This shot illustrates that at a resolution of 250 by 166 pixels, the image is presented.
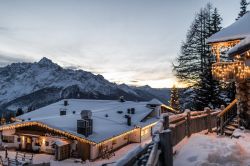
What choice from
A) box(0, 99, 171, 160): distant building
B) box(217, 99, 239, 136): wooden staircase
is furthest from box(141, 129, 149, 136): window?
box(217, 99, 239, 136): wooden staircase

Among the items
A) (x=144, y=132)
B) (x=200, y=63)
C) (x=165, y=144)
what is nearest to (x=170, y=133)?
(x=165, y=144)

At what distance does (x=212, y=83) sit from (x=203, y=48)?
4.94 metres

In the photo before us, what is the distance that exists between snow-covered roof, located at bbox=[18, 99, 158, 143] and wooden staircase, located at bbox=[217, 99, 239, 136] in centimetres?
1607

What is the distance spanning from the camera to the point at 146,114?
46906mm

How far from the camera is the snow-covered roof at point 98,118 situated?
33.9 m

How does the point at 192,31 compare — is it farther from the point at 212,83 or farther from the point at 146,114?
the point at 146,114

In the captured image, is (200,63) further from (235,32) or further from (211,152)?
(211,152)

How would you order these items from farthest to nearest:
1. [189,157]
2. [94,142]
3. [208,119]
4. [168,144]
Result: [94,142] → [208,119] → [189,157] → [168,144]

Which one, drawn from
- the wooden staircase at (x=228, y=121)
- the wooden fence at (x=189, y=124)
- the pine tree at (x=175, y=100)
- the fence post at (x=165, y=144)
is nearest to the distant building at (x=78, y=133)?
the pine tree at (x=175, y=100)

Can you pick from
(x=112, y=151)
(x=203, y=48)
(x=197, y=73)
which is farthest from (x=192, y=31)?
(x=112, y=151)

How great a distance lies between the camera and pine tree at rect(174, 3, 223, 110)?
3656cm

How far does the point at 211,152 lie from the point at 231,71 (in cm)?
814

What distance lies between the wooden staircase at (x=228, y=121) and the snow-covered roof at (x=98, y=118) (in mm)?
16068

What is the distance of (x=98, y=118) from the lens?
41344 mm
